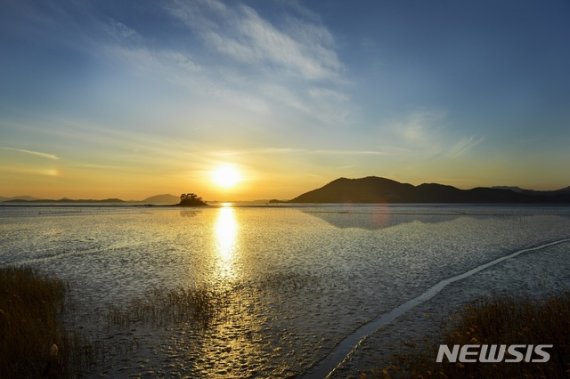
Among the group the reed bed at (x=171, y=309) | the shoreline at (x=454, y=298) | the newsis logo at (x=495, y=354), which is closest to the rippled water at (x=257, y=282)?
the reed bed at (x=171, y=309)

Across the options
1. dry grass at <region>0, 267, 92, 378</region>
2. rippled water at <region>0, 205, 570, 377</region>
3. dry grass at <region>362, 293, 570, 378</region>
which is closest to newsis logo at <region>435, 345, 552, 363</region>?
dry grass at <region>362, 293, 570, 378</region>

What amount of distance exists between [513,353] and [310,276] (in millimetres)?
18509

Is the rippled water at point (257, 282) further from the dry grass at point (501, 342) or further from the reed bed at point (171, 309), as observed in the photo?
the dry grass at point (501, 342)

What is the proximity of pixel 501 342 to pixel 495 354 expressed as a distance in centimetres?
108

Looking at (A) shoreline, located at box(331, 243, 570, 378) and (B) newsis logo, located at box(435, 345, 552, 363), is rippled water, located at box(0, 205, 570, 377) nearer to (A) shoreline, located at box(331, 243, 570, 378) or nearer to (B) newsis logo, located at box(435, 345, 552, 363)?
(A) shoreline, located at box(331, 243, 570, 378)

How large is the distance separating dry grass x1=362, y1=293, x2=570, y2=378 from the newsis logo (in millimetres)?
202

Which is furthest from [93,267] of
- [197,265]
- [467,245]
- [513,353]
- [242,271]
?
[467,245]

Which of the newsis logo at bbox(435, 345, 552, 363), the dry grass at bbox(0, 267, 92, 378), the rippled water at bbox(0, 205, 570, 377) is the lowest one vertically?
the rippled water at bbox(0, 205, 570, 377)

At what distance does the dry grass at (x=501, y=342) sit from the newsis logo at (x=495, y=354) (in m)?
0.20

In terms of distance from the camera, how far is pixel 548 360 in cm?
1069

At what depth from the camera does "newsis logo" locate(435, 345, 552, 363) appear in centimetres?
1116

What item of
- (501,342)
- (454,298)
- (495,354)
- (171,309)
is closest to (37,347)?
(171,309)

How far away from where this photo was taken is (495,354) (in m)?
11.8

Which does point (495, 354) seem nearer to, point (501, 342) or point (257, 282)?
point (501, 342)
